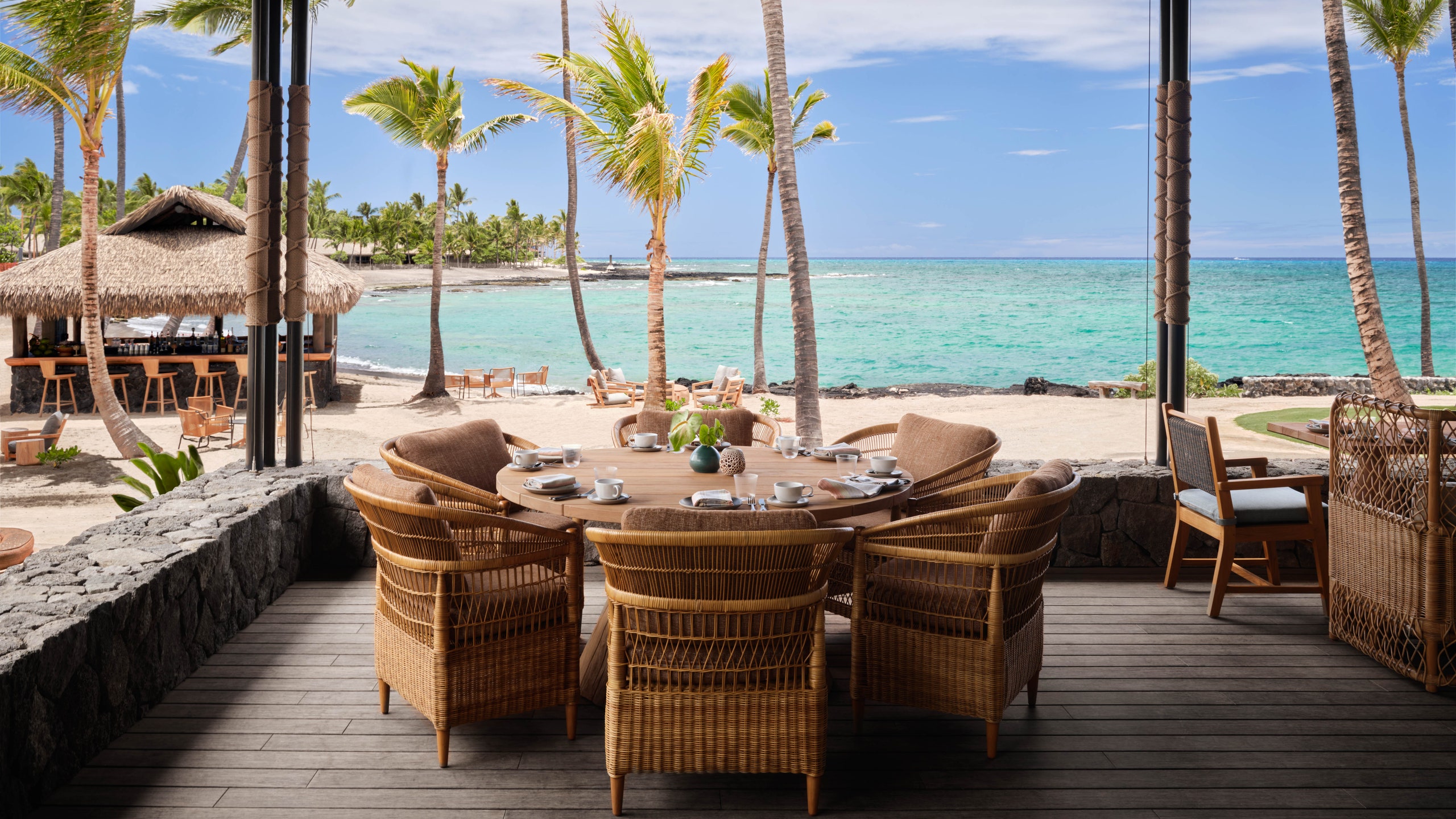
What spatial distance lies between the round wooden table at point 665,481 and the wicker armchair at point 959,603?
6.6 inches

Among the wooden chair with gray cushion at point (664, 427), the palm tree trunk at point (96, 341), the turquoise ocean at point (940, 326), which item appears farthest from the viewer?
the turquoise ocean at point (940, 326)

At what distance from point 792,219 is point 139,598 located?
5048 mm

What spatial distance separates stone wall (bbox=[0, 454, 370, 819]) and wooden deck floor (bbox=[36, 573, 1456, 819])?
0.11 meters

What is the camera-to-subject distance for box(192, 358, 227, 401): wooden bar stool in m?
13.9

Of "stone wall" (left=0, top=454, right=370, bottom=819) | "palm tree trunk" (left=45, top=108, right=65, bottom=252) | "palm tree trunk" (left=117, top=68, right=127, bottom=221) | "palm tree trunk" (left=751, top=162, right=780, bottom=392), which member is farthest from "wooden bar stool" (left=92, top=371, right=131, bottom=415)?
"stone wall" (left=0, top=454, right=370, bottom=819)

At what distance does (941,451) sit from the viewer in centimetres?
374

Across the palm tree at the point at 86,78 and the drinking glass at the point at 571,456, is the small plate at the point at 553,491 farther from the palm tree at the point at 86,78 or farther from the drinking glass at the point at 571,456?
the palm tree at the point at 86,78

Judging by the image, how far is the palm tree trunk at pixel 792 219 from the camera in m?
6.82

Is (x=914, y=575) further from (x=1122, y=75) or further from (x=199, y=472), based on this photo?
(x=1122, y=75)

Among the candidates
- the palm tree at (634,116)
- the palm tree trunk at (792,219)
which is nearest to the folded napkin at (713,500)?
the palm tree trunk at (792,219)

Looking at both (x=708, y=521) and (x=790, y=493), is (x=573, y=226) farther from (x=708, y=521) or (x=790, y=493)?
(x=708, y=521)

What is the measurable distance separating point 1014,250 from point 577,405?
4346 cm

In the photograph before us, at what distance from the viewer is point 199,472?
17.0ft

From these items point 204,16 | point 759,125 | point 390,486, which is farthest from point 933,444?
point 204,16
